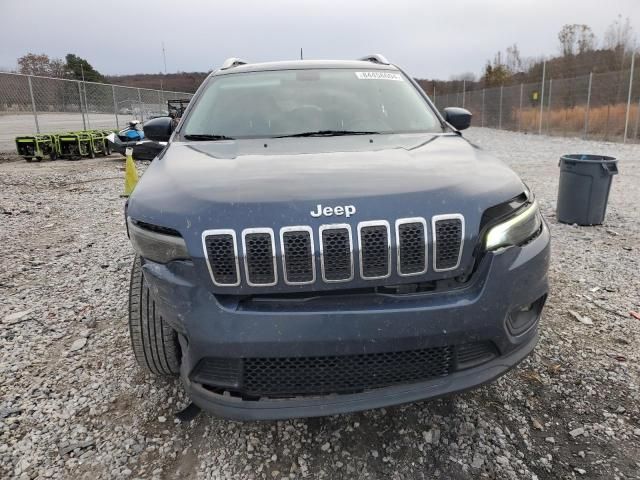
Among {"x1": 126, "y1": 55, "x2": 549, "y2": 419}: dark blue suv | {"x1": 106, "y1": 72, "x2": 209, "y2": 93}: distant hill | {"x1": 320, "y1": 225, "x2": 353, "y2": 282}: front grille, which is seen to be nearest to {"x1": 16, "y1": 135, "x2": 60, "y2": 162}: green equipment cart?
{"x1": 126, "y1": 55, "x2": 549, "y2": 419}: dark blue suv

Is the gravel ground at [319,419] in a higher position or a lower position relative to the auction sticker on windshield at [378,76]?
lower

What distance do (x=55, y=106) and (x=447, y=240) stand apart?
756 inches

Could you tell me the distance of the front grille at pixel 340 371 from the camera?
6.02ft

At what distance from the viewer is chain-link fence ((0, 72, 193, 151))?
52.0 feet

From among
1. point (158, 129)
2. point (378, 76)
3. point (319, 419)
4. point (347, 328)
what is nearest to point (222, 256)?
point (347, 328)

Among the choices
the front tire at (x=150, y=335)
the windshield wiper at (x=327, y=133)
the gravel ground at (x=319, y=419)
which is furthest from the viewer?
the windshield wiper at (x=327, y=133)

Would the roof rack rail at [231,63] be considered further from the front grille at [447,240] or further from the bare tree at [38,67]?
the bare tree at [38,67]

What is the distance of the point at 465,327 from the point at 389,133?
4.81 ft

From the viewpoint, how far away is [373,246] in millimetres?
1757

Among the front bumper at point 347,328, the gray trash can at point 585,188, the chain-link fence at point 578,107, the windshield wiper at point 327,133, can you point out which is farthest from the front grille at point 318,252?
the chain-link fence at point 578,107

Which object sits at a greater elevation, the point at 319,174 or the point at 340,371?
the point at 319,174

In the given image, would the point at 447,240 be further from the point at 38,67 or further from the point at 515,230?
the point at 38,67

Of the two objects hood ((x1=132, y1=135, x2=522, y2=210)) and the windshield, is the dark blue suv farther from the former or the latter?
the windshield

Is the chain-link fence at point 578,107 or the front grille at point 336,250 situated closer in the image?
the front grille at point 336,250
